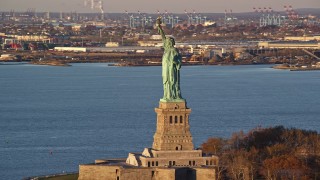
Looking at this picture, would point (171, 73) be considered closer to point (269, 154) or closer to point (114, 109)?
point (269, 154)

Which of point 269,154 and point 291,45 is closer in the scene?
point 269,154

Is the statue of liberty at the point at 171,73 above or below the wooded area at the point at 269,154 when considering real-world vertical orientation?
above

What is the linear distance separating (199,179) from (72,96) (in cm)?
3665

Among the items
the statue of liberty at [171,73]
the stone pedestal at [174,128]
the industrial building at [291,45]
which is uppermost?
the statue of liberty at [171,73]

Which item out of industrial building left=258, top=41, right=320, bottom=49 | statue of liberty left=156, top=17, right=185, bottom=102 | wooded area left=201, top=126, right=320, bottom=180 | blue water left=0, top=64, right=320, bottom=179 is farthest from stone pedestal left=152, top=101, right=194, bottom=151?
industrial building left=258, top=41, right=320, bottom=49

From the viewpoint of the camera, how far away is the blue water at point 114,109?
130ft

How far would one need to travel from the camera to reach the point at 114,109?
186ft

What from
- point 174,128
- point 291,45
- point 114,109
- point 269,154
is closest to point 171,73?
point 174,128

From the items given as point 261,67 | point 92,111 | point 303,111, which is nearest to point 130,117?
point 92,111

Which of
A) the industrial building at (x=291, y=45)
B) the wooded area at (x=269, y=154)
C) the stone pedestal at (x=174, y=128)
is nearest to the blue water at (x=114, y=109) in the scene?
the wooded area at (x=269, y=154)

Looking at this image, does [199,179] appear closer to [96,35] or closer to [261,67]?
[261,67]

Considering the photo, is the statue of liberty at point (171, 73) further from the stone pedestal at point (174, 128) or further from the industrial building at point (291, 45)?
the industrial building at point (291, 45)

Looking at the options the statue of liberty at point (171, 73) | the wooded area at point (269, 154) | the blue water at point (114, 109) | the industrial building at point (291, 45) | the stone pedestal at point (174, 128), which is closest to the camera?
the stone pedestal at point (174, 128)

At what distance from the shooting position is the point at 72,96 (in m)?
66.1
